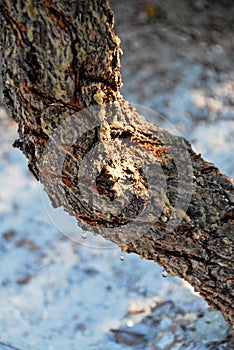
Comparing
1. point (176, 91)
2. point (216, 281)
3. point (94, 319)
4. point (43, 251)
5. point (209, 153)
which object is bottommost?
point (216, 281)

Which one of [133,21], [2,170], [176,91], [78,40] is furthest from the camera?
[133,21]

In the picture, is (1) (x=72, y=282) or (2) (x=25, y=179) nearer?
(1) (x=72, y=282)

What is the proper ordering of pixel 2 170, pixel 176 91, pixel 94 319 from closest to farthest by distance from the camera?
pixel 94 319 → pixel 2 170 → pixel 176 91

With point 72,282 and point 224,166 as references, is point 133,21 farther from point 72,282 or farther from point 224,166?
point 72,282

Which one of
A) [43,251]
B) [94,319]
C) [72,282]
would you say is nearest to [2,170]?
[43,251]

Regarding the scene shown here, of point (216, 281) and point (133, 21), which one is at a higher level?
point (133, 21)

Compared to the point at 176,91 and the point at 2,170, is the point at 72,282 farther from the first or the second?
the point at 176,91
